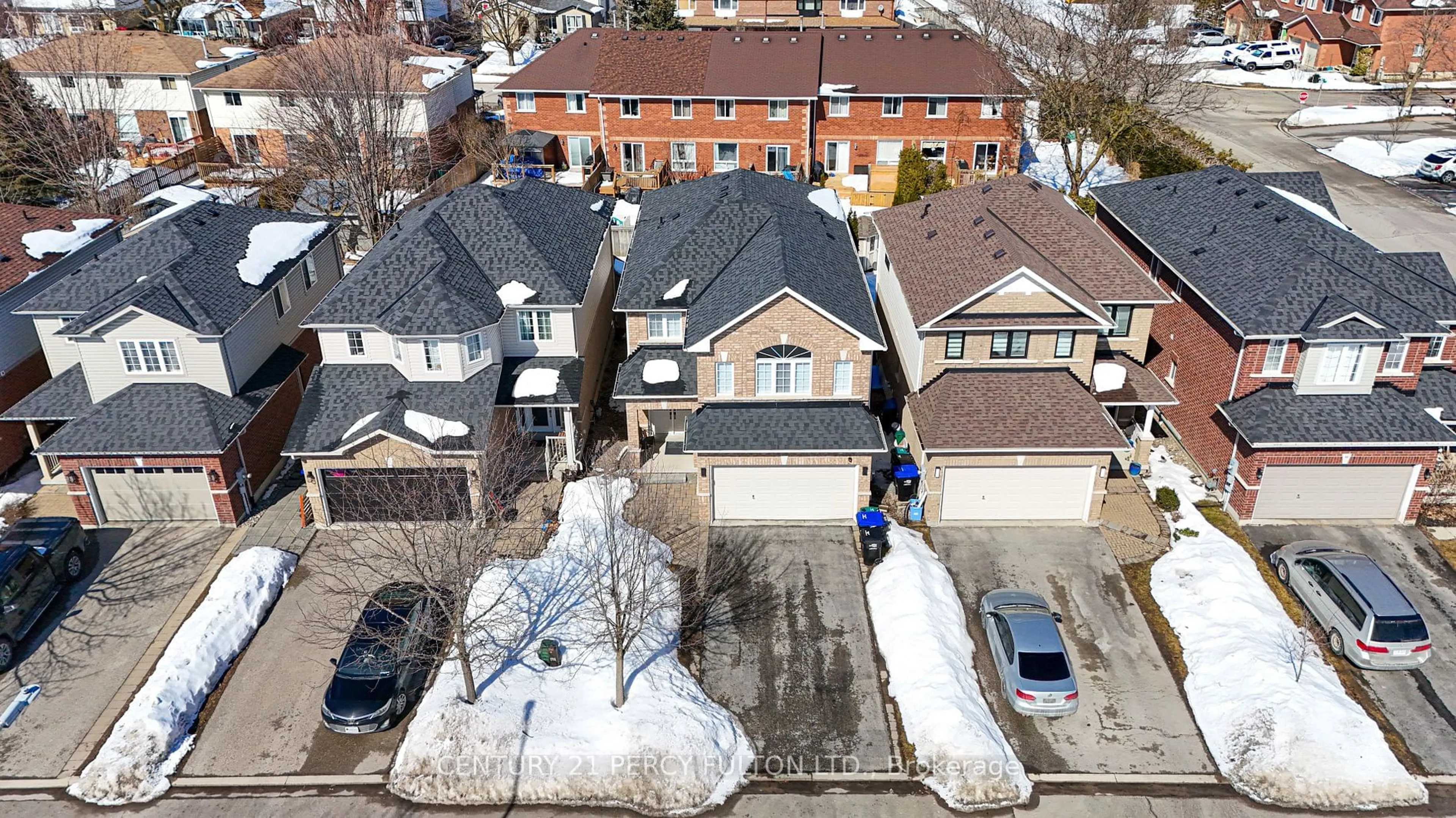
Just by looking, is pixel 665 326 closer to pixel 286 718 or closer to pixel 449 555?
pixel 449 555

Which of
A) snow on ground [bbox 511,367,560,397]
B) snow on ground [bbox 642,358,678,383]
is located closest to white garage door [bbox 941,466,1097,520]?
snow on ground [bbox 642,358,678,383]

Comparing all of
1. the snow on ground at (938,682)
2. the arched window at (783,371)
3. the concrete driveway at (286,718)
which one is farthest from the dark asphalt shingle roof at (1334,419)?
the concrete driveway at (286,718)

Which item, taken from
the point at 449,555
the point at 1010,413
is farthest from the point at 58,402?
the point at 1010,413

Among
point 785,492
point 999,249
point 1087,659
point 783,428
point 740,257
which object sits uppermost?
point 999,249

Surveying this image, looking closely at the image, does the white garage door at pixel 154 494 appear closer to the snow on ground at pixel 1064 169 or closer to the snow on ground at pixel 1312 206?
the snow on ground at pixel 1312 206

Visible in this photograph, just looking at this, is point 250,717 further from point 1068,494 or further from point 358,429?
point 1068,494

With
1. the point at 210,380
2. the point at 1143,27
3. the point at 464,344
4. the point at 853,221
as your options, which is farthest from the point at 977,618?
the point at 1143,27
